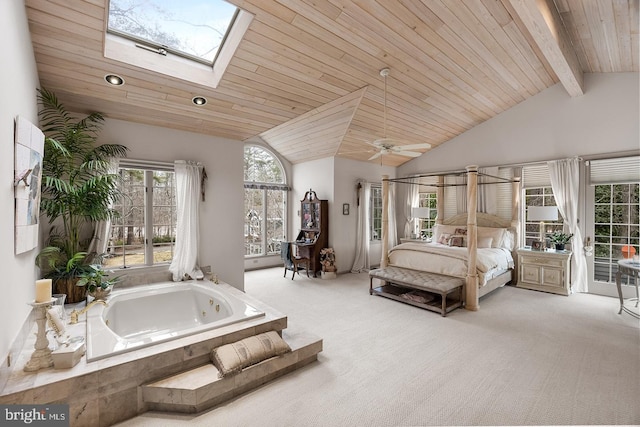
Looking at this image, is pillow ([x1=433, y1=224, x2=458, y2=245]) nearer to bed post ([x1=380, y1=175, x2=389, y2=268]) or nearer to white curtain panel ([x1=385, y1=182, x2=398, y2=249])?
white curtain panel ([x1=385, y1=182, x2=398, y2=249])

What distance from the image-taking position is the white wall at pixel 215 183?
3.96 m

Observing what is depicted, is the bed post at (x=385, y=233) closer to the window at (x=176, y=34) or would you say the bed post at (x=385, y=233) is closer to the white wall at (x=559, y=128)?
the white wall at (x=559, y=128)

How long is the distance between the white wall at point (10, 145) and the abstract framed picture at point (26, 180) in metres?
0.06

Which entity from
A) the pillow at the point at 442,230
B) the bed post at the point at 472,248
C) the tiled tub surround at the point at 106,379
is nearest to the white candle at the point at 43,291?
the tiled tub surround at the point at 106,379

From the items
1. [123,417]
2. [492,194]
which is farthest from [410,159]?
[123,417]

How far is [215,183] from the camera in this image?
4484mm

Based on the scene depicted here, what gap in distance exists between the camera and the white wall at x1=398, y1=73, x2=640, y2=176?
14.9 ft

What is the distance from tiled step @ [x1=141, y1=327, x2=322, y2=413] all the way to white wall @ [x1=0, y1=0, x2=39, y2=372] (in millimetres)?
945

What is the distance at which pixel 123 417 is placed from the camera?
199cm

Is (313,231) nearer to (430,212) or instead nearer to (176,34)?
(430,212)

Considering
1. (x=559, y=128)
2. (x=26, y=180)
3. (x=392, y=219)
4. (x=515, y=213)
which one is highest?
(x=559, y=128)

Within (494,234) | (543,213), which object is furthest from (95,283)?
(543,213)

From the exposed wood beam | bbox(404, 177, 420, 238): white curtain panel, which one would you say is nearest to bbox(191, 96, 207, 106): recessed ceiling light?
the exposed wood beam

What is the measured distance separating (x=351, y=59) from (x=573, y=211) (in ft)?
15.0
